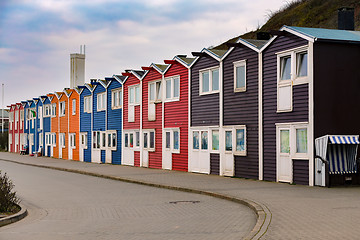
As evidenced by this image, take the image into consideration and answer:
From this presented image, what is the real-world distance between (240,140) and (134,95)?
1276 centimetres

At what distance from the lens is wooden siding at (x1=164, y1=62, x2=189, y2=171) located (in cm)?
2819

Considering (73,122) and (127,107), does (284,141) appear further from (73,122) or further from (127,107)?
(73,122)

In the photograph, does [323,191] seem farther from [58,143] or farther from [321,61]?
[58,143]

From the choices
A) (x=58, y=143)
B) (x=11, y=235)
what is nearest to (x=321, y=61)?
(x=11, y=235)

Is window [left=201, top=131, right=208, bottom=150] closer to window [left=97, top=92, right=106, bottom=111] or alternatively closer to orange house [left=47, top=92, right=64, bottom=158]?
window [left=97, top=92, right=106, bottom=111]

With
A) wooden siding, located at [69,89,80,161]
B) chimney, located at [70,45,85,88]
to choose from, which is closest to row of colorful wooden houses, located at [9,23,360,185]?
wooden siding, located at [69,89,80,161]

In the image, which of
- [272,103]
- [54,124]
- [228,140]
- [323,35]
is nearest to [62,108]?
[54,124]

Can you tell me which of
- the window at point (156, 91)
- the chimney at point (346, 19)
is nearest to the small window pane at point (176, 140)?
the window at point (156, 91)

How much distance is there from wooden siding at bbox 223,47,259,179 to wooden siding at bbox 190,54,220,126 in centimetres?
133

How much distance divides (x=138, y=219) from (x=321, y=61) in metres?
9.81

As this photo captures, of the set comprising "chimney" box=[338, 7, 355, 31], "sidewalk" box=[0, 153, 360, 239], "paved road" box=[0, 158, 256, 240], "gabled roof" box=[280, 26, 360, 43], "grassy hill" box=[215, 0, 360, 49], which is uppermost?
"grassy hill" box=[215, 0, 360, 49]

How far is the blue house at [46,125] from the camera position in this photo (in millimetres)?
53656

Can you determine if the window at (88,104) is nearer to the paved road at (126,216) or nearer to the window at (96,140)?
the window at (96,140)

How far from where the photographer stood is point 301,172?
19.4m
